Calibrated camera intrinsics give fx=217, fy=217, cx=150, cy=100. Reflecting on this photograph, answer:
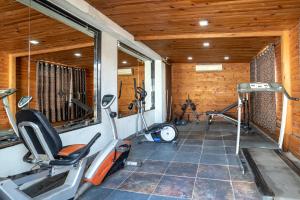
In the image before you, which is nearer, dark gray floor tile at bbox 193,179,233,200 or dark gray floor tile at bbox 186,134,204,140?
dark gray floor tile at bbox 193,179,233,200

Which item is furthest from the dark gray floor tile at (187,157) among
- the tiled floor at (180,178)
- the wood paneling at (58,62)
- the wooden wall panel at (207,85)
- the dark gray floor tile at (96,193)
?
the wooden wall panel at (207,85)

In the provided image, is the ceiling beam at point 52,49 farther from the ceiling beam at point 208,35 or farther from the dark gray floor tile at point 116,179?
the dark gray floor tile at point 116,179

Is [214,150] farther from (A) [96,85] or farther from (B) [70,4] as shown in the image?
(B) [70,4]

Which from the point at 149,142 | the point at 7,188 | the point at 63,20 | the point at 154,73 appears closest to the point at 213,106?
the point at 154,73

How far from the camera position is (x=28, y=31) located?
3.86m

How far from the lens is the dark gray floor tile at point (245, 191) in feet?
7.38

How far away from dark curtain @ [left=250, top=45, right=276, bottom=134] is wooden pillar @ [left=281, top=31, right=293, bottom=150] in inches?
33.6

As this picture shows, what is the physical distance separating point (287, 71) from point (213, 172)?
257 centimetres

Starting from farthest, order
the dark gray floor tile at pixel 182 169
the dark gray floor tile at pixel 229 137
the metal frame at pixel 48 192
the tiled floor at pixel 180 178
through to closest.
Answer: the dark gray floor tile at pixel 229 137 → the dark gray floor tile at pixel 182 169 → the tiled floor at pixel 180 178 → the metal frame at pixel 48 192

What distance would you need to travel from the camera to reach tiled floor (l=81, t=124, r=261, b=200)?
2.35 m

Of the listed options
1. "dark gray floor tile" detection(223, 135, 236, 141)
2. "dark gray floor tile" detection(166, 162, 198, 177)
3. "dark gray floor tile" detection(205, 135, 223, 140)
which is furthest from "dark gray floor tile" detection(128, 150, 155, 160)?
"dark gray floor tile" detection(223, 135, 236, 141)

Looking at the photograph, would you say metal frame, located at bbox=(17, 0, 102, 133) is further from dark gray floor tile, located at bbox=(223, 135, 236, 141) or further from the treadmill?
dark gray floor tile, located at bbox=(223, 135, 236, 141)

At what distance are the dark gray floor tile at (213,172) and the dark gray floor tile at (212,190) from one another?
0.15 meters

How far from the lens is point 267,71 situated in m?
5.64
